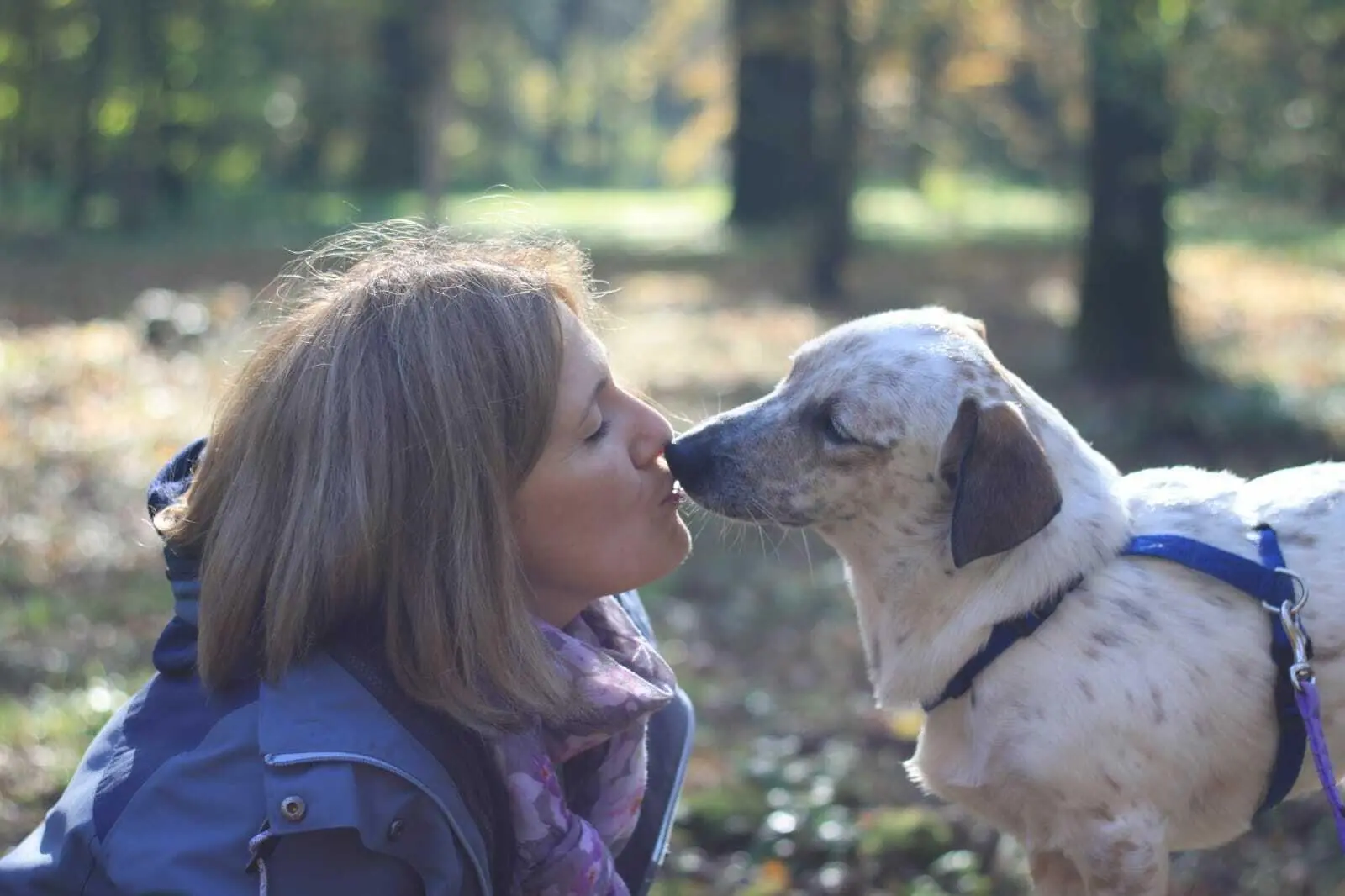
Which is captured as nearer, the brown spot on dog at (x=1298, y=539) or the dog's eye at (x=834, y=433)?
the brown spot on dog at (x=1298, y=539)

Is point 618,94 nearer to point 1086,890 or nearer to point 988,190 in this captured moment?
point 988,190

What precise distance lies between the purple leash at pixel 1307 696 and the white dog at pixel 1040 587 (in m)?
0.11

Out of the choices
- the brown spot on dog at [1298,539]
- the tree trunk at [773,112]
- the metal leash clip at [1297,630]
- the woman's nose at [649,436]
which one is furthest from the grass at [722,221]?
the woman's nose at [649,436]

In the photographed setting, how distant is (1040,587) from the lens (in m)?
3.16

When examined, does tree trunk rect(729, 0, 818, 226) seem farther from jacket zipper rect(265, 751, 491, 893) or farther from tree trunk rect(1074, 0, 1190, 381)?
jacket zipper rect(265, 751, 491, 893)

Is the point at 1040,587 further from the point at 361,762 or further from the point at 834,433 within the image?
the point at 361,762

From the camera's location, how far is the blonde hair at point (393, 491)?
270 cm

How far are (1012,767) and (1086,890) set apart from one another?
1.14 feet

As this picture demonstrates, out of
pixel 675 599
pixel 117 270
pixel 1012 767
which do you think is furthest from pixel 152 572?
pixel 117 270

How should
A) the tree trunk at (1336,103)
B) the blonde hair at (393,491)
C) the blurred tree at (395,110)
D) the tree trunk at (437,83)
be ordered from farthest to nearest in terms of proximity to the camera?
the blurred tree at (395,110), the tree trunk at (437,83), the tree trunk at (1336,103), the blonde hair at (393,491)

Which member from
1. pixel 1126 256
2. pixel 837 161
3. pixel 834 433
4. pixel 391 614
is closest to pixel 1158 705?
pixel 834 433

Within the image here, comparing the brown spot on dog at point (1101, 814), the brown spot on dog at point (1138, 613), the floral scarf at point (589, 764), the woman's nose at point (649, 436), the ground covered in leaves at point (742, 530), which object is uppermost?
the woman's nose at point (649, 436)

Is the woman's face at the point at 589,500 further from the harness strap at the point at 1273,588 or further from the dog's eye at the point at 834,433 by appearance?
the harness strap at the point at 1273,588

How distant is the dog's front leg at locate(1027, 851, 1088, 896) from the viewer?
3.22m
